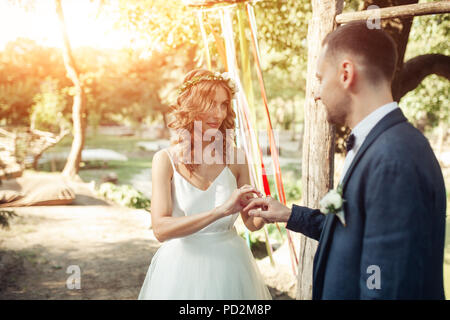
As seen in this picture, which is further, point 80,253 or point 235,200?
point 80,253

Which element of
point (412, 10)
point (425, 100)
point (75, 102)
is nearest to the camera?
point (412, 10)

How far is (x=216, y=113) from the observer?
211 cm

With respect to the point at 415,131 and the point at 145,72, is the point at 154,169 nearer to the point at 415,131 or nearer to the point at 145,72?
the point at 415,131

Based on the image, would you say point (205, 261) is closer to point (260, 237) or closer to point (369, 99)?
point (369, 99)

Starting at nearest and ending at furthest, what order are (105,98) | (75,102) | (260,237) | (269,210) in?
(269,210), (260,237), (75,102), (105,98)

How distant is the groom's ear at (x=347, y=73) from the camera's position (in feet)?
4.70

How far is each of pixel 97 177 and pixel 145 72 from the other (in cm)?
677

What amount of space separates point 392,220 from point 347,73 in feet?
1.84

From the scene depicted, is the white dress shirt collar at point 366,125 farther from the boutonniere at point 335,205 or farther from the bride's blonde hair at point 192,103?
the bride's blonde hair at point 192,103

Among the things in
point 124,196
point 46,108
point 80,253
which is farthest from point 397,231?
point 46,108

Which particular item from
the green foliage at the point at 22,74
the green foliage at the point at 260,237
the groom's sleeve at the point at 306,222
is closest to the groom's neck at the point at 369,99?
the groom's sleeve at the point at 306,222

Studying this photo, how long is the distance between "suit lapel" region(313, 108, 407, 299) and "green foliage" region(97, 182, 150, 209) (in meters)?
8.67
